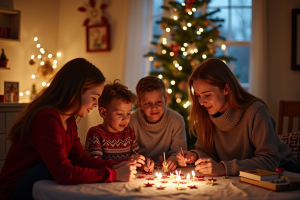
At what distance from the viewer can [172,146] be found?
234 cm

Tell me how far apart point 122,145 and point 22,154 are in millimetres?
698

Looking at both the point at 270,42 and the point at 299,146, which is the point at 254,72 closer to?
the point at 270,42

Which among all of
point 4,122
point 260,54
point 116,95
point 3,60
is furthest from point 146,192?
point 3,60

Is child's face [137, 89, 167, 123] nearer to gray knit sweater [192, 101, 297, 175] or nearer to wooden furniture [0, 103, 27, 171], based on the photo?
gray knit sweater [192, 101, 297, 175]

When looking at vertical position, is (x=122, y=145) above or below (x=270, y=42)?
below

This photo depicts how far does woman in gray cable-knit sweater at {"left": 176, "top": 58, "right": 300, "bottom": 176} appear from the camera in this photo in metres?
1.81

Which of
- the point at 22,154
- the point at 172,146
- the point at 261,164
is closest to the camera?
the point at 22,154

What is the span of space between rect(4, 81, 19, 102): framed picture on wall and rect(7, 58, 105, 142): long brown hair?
305cm

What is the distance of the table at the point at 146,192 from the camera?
129cm

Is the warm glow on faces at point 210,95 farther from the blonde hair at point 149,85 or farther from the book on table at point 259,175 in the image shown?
the book on table at point 259,175

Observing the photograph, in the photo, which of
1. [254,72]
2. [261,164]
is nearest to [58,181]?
[261,164]

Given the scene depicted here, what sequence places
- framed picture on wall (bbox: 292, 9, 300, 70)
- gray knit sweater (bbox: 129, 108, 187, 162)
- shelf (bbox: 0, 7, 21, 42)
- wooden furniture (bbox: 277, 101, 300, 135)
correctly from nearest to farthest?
gray knit sweater (bbox: 129, 108, 187, 162) → wooden furniture (bbox: 277, 101, 300, 135) → framed picture on wall (bbox: 292, 9, 300, 70) → shelf (bbox: 0, 7, 21, 42)

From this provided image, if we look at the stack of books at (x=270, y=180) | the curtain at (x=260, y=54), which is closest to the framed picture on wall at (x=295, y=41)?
the curtain at (x=260, y=54)

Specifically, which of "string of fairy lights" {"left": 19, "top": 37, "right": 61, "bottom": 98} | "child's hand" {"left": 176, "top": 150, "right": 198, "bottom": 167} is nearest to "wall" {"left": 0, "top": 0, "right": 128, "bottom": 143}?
"string of fairy lights" {"left": 19, "top": 37, "right": 61, "bottom": 98}
